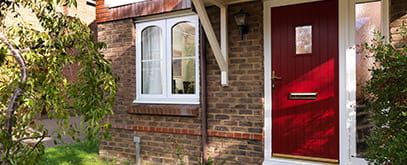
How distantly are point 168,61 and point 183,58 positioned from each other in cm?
27

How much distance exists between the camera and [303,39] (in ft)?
13.3

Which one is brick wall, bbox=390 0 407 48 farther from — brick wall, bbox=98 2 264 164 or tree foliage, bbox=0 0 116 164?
tree foliage, bbox=0 0 116 164

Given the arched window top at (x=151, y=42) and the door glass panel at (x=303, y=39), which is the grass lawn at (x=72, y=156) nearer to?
the arched window top at (x=151, y=42)

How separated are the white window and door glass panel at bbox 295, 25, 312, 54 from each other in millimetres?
1543

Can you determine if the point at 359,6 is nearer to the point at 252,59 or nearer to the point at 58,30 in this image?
the point at 252,59

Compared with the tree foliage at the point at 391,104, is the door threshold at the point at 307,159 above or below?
below

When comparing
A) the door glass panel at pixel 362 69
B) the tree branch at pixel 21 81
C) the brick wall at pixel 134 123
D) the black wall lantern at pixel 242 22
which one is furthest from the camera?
the brick wall at pixel 134 123

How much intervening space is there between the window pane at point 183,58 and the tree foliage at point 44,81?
7.66ft

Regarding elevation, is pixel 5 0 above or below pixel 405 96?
above

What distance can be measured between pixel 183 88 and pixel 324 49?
225 centimetres

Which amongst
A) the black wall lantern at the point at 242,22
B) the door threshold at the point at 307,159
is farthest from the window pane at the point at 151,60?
the door threshold at the point at 307,159

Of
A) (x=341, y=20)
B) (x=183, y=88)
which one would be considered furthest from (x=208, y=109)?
(x=341, y=20)

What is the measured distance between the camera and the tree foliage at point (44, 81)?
236 cm

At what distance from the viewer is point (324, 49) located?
12.9ft
